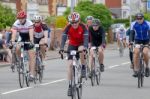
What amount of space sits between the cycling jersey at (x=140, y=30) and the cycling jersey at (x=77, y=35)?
11.8 feet

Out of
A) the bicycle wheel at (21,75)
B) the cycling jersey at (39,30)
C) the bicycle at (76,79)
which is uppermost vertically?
the cycling jersey at (39,30)

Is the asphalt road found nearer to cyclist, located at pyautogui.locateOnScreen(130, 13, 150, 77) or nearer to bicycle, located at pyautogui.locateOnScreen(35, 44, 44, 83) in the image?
bicycle, located at pyautogui.locateOnScreen(35, 44, 44, 83)

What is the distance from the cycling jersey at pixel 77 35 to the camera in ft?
52.2

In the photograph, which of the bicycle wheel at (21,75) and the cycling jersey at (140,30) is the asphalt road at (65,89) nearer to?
the bicycle wheel at (21,75)

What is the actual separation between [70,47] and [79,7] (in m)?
45.2

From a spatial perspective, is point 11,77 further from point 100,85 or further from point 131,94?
point 131,94

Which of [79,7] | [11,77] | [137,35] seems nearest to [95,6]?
[79,7]

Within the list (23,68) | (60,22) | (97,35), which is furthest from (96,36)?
(60,22)

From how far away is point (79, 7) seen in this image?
61.5 metres

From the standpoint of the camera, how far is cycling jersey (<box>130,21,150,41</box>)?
782 inches

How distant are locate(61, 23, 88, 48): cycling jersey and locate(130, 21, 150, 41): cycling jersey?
11.8 ft

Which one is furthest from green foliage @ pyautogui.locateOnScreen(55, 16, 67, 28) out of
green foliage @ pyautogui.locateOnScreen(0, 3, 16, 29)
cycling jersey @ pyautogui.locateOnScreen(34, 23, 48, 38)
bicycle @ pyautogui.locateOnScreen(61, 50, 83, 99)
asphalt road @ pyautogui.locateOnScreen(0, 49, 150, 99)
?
bicycle @ pyautogui.locateOnScreen(61, 50, 83, 99)

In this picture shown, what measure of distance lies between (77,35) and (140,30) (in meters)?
4.08

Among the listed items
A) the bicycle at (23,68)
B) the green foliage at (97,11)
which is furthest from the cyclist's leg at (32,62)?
the green foliage at (97,11)
